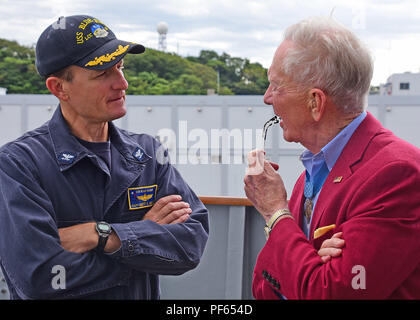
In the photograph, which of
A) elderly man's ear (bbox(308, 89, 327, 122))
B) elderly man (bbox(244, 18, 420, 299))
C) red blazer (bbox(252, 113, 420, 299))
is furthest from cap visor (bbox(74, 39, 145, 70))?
red blazer (bbox(252, 113, 420, 299))

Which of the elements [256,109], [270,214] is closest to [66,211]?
[270,214]

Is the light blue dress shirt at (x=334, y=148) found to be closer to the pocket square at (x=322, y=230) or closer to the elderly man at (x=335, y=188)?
the elderly man at (x=335, y=188)

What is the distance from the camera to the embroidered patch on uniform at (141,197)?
1.46 meters

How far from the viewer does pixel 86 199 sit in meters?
1.37

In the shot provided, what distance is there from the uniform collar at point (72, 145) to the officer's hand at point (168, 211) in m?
0.15

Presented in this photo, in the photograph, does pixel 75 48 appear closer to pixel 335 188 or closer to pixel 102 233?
pixel 102 233

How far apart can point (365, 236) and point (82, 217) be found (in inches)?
29.8

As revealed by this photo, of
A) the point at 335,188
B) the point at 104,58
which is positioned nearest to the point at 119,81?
the point at 104,58

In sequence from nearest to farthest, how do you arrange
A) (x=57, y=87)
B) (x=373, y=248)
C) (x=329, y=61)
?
(x=373, y=248) < (x=329, y=61) < (x=57, y=87)

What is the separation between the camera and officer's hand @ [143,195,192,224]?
4.84 feet

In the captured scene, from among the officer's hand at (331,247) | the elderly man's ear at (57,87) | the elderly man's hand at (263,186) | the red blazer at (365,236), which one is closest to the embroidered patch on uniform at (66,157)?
the elderly man's ear at (57,87)

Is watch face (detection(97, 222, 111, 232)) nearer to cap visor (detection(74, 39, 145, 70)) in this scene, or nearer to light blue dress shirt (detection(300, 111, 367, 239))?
cap visor (detection(74, 39, 145, 70))
